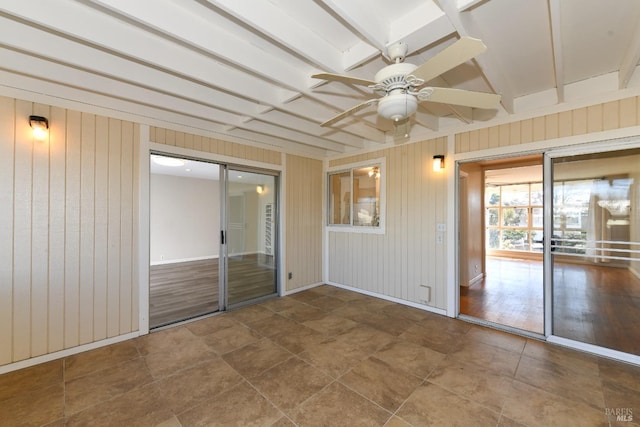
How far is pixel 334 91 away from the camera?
2.85 metres

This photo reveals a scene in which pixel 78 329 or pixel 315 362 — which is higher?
pixel 78 329

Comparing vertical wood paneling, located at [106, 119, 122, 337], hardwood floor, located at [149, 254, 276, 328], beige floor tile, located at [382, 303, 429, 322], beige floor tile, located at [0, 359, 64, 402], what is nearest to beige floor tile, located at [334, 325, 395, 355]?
beige floor tile, located at [382, 303, 429, 322]

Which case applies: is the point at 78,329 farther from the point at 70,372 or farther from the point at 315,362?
the point at 315,362

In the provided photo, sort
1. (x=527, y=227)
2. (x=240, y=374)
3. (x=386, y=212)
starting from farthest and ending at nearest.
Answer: (x=527, y=227) < (x=386, y=212) < (x=240, y=374)

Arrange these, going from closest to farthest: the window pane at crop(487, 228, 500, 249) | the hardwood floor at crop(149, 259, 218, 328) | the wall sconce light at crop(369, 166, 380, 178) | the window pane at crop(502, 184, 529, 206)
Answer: the hardwood floor at crop(149, 259, 218, 328) < the wall sconce light at crop(369, 166, 380, 178) < the window pane at crop(502, 184, 529, 206) < the window pane at crop(487, 228, 500, 249)

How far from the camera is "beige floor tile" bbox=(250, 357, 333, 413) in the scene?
7.00 feet

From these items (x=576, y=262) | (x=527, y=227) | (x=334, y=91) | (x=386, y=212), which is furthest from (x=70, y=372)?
(x=527, y=227)

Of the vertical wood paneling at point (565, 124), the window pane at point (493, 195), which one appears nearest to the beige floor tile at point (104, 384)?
the vertical wood paneling at point (565, 124)

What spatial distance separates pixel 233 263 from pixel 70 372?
6.74ft

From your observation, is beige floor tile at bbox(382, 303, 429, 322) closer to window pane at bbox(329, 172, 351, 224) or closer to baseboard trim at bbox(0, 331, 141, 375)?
window pane at bbox(329, 172, 351, 224)

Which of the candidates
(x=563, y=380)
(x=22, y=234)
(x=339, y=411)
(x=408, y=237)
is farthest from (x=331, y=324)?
(x=22, y=234)

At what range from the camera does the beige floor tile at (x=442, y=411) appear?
1.90 metres

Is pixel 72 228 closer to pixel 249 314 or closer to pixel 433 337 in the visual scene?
pixel 249 314

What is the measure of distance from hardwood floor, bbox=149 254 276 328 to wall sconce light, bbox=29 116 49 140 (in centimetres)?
245
